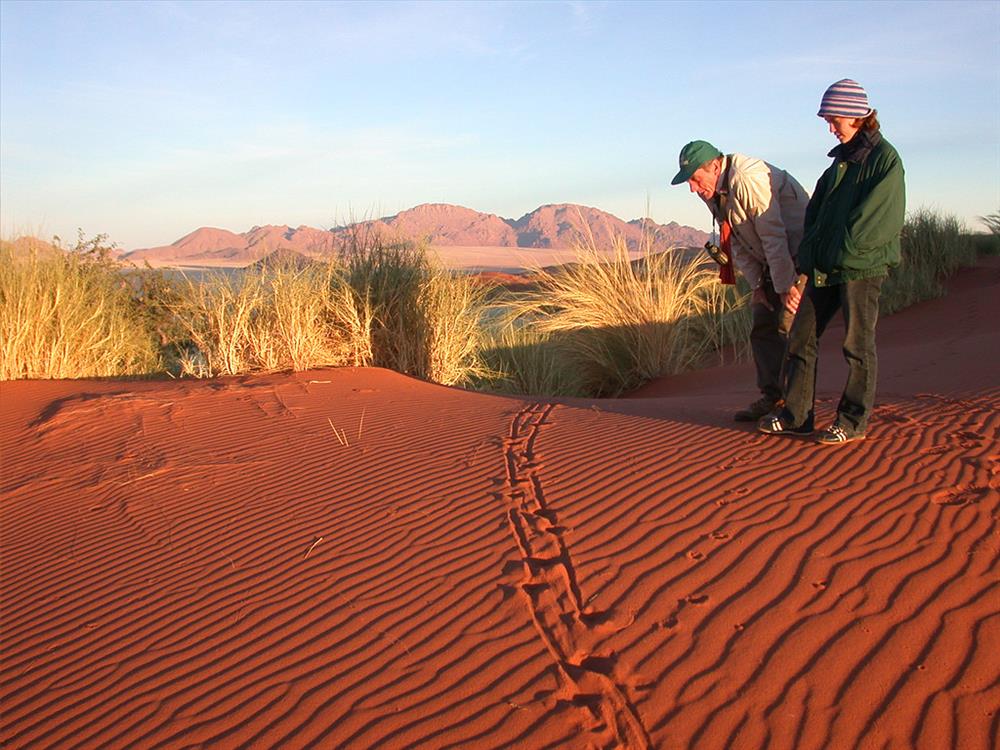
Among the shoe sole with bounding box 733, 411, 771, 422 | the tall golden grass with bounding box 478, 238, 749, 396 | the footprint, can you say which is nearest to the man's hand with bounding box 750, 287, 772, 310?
the shoe sole with bounding box 733, 411, 771, 422

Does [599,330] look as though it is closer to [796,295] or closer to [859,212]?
[796,295]

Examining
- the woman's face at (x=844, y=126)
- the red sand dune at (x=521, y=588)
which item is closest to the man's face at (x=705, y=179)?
the woman's face at (x=844, y=126)

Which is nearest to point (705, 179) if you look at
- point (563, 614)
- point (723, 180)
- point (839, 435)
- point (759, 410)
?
point (723, 180)

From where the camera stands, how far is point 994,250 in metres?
20.2

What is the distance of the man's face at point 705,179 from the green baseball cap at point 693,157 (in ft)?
0.14

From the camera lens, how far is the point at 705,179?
546cm

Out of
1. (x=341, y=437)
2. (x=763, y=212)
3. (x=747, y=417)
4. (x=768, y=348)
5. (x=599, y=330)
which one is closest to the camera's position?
(x=763, y=212)

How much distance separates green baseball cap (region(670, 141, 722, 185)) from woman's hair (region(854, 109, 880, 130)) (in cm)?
95

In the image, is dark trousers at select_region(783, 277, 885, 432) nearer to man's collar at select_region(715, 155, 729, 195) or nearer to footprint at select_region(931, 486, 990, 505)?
footprint at select_region(931, 486, 990, 505)

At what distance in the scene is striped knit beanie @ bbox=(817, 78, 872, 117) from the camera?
460 centimetres

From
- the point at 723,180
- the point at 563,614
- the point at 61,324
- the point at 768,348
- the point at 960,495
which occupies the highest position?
the point at 723,180

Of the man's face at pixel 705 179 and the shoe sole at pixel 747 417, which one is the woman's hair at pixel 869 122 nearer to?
the man's face at pixel 705 179

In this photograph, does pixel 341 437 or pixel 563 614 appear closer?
pixel 563 614

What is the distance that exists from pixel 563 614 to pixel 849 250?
8.18 ft
